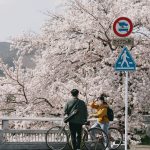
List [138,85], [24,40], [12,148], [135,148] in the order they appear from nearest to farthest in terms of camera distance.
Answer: [12,148] → [135,148] → [138,85] → [24,40]

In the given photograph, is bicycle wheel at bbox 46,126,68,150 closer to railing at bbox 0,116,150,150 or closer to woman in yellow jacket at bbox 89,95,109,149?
railing at bbox 0,116,150,150

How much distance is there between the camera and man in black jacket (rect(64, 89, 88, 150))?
13.8 m

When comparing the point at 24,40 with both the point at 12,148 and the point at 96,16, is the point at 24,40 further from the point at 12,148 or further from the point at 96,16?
the point at 12,148

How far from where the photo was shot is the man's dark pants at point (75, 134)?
13906 millimetres

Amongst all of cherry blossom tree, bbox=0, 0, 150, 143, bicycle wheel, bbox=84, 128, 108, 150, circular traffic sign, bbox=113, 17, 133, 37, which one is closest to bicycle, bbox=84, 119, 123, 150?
bicycle wheel, bbox=84, 128, 108, 150

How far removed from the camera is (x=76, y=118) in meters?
13.8

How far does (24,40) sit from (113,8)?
5249mm

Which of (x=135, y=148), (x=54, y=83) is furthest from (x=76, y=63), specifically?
(x=135, y=148)

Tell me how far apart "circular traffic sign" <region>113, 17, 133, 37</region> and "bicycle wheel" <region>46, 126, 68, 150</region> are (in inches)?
127

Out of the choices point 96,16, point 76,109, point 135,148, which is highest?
point 96,16

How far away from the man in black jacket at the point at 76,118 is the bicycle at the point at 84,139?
0.51 metres

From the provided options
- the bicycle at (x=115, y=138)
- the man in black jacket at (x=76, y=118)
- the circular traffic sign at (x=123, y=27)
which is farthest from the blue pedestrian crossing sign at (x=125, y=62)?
the bicycle at (x=115, y=138)

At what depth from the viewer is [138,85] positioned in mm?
20422

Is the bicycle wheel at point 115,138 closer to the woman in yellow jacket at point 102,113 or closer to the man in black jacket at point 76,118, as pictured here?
the woman in yellow jacket at point 102,113
